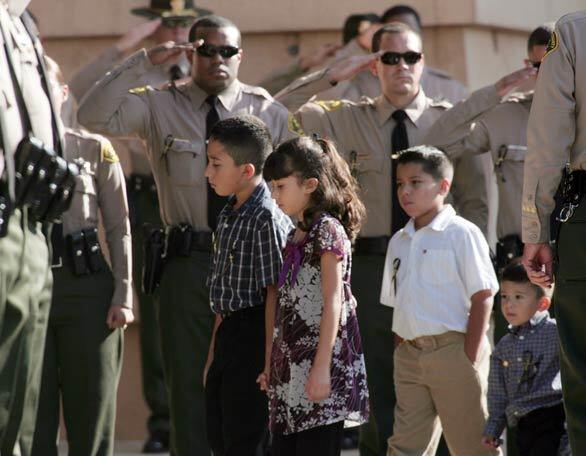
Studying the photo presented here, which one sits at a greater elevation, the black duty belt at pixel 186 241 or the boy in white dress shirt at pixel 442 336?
the black duty belt at pixel 186 241

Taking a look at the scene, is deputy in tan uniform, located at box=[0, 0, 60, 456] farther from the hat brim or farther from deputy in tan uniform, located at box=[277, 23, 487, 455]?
the hat brim

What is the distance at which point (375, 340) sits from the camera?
6848 mm

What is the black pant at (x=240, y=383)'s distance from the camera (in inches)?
218

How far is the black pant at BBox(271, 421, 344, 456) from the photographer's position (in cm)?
512

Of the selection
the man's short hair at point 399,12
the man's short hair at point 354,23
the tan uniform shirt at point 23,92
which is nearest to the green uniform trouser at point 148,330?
the man's short hair at point 354,23

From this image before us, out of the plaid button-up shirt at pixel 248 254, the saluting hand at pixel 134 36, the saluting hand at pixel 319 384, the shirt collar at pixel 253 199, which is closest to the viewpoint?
the saluting hand at pixel 319 384

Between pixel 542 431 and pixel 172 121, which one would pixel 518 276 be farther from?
pixel 172 121

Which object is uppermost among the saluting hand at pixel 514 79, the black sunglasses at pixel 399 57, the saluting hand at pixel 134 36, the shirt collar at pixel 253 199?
the saluting hand at pixel 134 36

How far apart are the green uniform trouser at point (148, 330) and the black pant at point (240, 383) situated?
2.76 meters

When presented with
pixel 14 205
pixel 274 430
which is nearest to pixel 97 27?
pixel 274 430

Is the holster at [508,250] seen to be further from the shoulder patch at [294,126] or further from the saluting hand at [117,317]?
the saluting hand at [117,317]

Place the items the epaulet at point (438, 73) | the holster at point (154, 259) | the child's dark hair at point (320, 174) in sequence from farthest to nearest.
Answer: the epaulet at point (438, 73)
the holster at point (154, 259)
the child's dark hair at point (320, 174)

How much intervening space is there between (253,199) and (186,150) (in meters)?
1.12

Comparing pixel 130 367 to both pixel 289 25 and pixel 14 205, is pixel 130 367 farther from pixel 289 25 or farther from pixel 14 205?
pixel 14 205
